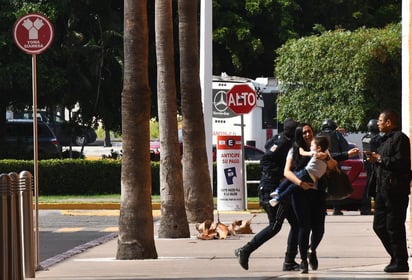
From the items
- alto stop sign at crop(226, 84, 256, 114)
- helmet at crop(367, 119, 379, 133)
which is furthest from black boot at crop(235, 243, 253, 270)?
alto stop sign at crop(226, 84, 256, 114)

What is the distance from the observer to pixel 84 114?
41188mm

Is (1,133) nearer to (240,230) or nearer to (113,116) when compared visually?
(113,116)

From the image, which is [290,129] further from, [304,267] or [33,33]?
[33,33]

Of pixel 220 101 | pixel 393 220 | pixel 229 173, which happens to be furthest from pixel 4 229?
pixel 220 101

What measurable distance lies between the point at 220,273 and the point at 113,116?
2634 centimetres

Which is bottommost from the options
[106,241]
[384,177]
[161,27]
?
[106,241]

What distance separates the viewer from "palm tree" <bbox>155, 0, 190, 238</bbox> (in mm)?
20250

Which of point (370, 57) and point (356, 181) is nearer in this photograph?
point (356, 181)

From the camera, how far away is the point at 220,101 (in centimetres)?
2966

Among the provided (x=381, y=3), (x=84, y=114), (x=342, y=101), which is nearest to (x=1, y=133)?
(x=84, y=114)

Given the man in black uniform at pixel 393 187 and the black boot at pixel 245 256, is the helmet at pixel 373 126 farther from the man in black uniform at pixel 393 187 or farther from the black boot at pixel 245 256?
the black boot at pixel 245 256

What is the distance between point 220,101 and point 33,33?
44.9 ft

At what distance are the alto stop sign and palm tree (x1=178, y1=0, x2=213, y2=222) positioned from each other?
532cm

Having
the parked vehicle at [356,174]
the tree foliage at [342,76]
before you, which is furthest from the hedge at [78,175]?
the parked vehicle at [356,174]
